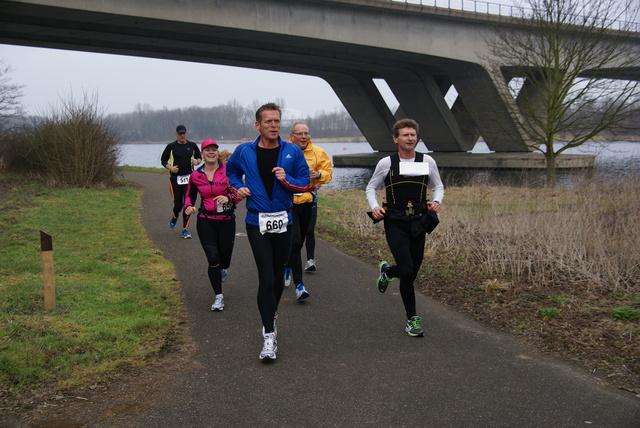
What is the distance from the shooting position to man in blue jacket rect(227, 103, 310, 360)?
492cm

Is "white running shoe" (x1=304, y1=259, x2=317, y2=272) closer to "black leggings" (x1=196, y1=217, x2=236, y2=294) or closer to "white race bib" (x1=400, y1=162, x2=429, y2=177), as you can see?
"black leggings" (x1=196, y1=217, x2=236, y2=294)

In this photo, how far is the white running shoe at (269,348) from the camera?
15.5 feet

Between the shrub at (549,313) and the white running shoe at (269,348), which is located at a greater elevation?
the white running shoe at (269,348)

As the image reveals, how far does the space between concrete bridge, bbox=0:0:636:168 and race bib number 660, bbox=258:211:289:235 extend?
77.5 feet

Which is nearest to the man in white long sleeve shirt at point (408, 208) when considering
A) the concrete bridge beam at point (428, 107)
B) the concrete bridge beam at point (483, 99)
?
the concrete bridge beam at point (483, 99)

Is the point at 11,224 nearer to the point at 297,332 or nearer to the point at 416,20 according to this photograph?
the point at 297,332

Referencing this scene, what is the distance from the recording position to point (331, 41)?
32.1 meters

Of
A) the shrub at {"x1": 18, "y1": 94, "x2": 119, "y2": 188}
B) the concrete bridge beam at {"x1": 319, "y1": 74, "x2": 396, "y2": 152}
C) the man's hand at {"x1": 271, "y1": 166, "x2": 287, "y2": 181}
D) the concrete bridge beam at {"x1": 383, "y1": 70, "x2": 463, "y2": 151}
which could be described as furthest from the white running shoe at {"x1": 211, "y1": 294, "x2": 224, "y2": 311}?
the concrete bridge beam at {"x1": 319, "y1": 74, "x2": 396, "y2": 152}

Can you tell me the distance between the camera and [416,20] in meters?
34.5

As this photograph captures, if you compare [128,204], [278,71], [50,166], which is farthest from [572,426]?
[278,71]

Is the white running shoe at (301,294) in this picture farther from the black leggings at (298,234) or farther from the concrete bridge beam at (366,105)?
the concrete bridge beam at (366,105)

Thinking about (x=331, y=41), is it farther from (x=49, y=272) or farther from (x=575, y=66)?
(x=49, y=272)

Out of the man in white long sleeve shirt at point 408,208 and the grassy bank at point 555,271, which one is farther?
the man in white long sleeve shirt at point 408,208

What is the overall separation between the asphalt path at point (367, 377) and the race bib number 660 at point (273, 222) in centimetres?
106
